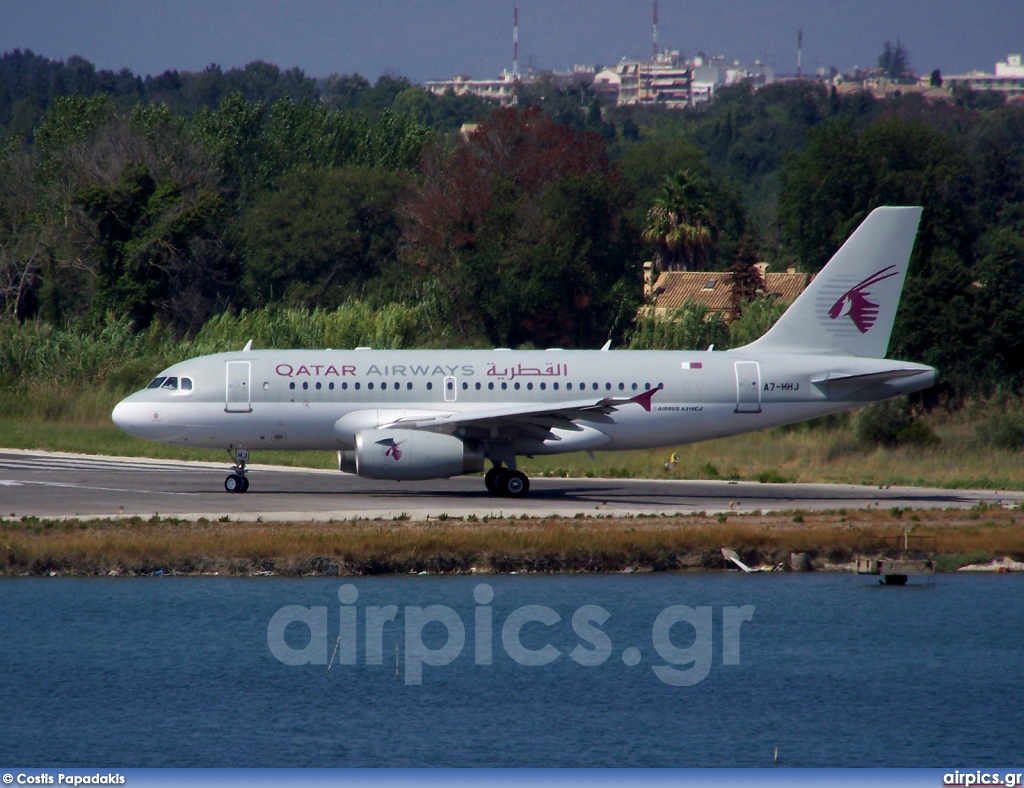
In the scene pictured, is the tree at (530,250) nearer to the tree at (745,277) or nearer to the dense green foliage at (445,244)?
the dense green foliage at (445,244)

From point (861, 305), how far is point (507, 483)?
419 inches

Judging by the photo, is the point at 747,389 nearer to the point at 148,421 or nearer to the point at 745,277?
the point at 148,421

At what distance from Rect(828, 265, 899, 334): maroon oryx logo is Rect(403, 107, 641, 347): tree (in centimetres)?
3722

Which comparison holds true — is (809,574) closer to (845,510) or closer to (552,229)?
(845,510)

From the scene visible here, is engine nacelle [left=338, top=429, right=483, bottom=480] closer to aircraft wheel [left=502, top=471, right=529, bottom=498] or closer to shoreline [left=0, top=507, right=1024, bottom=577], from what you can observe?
aircraft wheel [left=502, top=471, right=529, bottom=498]

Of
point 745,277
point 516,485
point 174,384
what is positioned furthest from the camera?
point 745,277

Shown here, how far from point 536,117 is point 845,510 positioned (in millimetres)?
67156

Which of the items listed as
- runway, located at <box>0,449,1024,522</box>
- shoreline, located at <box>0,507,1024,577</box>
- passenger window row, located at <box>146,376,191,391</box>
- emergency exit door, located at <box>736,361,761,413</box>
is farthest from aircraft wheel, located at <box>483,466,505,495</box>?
passenger window row, located at <box>146,376,191,391</box>

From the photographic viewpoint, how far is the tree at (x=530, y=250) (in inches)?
2945

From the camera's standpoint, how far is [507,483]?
36.1 metres

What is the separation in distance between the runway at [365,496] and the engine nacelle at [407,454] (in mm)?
825

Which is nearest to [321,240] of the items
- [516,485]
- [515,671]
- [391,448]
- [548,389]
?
[548,389]

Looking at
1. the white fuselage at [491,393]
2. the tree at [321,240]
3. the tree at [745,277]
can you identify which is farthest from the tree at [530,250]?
the white fuselage at [491,393]

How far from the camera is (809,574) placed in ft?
89.6
